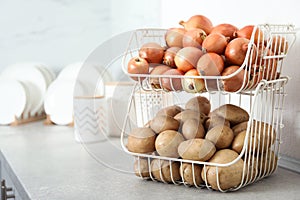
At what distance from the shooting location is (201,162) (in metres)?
1.03

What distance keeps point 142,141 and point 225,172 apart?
0.20 m

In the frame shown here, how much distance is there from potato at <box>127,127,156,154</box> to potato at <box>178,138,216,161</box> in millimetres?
86

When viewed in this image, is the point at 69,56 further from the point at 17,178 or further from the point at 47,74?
the point at 17,178

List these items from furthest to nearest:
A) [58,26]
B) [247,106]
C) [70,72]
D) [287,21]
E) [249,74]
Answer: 1. [58,26]
2. [70,72]
3. [247,106]
4. [287,21]
5. [249,74]

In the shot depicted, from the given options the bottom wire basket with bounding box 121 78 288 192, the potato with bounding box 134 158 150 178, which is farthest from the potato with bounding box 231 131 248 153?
the potato with bounding box 134 158 150 178

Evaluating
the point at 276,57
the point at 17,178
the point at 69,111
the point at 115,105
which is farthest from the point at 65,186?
the point at 69,111

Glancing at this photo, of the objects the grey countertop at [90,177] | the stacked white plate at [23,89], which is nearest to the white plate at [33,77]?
the stacked white plate at [23,89]

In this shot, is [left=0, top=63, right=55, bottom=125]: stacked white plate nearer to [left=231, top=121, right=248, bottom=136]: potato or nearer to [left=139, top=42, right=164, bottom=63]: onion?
[left=139, top=42, right=164, bottom=63]: onion

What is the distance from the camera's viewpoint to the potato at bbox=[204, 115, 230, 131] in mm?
Answer: 1073

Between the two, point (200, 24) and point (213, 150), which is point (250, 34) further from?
point (213, 150)

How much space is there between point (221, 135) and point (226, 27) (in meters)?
0.24

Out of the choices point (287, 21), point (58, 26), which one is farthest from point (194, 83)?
point (58, 26)

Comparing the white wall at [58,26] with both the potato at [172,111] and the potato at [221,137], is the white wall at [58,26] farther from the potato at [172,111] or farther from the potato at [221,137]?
the potato at [221,137]

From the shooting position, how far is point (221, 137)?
3.41ft
